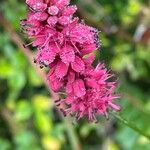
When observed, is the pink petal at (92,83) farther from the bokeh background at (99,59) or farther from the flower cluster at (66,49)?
the bokeh background at (99,59)

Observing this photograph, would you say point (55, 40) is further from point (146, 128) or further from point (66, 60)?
point (146, 128)

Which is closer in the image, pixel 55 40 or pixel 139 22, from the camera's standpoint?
pixel 55 40

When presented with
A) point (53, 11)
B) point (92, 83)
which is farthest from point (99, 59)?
point (53, 11)

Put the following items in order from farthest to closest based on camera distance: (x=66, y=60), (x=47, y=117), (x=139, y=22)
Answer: (x=139, y=22)
(x=47, y=117)
(x=66, y=60)

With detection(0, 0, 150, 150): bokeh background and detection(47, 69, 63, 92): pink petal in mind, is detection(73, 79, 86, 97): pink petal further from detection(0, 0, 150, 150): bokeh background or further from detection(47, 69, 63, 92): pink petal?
detection(0, 0, 150, 150): bokeh background

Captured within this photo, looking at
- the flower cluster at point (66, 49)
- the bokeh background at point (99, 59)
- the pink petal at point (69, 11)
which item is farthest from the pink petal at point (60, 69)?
the bokeh background at point (99, 59)

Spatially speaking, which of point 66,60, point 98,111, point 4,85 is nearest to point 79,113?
point 98,111
